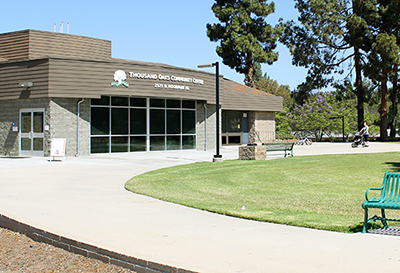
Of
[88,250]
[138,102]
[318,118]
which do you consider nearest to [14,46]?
[138,102]

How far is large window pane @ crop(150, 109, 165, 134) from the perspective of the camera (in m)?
27.7

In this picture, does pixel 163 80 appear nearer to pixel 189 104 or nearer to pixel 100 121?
pixel 189 104

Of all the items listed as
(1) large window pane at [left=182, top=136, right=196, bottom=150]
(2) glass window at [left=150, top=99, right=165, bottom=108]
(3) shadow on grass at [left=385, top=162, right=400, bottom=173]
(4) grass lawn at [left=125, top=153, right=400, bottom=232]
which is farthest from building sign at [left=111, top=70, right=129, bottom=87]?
(3) shadow on grass at [left=385, top=162, right=400, bottom=173]

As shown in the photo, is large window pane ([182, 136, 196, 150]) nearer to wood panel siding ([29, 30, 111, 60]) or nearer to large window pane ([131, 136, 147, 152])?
large window pane ([131, 136, 147, 152])

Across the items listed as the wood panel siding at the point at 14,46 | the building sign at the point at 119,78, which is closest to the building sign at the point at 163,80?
the building sign at the point at 119,78

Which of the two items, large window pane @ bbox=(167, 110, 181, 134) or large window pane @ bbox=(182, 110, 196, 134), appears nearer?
large window pane @ bbox=(167, 110, 181, 134)

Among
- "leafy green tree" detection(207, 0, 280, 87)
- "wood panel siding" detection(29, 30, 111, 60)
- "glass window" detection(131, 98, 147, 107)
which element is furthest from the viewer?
"leafy green tree" detection(207, 0, 280, 87)

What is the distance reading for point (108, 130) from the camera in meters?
25.6

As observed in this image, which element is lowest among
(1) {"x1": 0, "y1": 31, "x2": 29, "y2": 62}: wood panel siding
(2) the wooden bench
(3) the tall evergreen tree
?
(2) the wooden bench

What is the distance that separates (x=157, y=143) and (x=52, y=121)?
22.5ft

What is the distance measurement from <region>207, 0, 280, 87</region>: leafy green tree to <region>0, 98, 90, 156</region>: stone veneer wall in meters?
25.6

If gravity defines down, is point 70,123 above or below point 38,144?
above

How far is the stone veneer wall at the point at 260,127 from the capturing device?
37906 millimetres

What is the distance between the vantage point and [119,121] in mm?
26078
